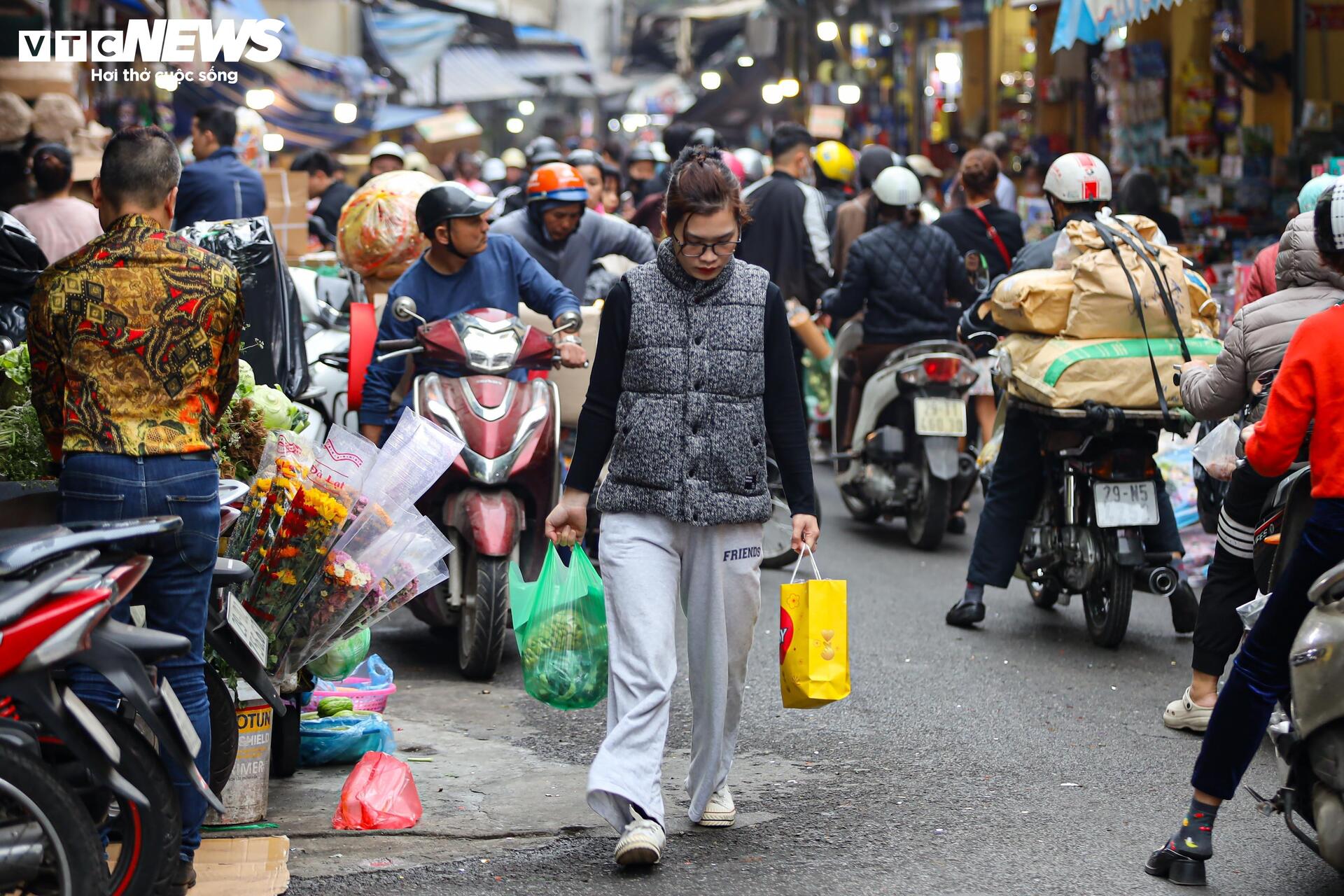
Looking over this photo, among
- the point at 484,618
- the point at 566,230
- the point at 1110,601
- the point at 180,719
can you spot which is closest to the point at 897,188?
the point at 566,230

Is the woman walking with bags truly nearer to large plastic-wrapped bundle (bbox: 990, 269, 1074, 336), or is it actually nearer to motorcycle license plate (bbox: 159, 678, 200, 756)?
motorcycle license plate (bbox: 159, 678, 200, 756)

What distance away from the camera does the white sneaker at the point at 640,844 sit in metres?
4.58

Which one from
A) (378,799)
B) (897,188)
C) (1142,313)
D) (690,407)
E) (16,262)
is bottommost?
(378,799)

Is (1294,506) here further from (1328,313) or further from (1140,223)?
(1140,223)

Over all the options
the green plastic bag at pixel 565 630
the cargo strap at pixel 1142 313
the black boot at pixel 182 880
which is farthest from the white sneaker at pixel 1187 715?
the black boot at pixel 182 880

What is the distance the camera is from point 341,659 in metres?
5.51

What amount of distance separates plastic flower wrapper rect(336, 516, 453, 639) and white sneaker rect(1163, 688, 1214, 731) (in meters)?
2.79

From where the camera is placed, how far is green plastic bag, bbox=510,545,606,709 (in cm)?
→ 509

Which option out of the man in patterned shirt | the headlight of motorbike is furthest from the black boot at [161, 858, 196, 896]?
the headlight of motorbike

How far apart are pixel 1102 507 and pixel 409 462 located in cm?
334

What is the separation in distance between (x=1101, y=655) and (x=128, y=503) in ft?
15.2

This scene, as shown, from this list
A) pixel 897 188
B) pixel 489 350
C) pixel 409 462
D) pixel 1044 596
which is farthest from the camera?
pixel 897 188

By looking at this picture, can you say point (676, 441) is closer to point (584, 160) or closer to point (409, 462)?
point (409, 462)

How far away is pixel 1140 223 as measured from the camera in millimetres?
7449
